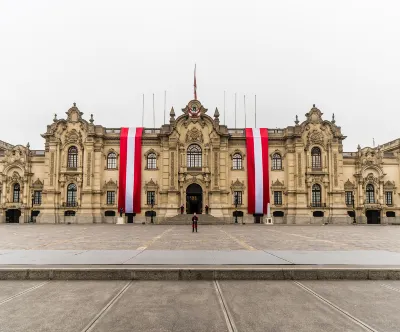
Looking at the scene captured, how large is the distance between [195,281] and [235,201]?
4086cm

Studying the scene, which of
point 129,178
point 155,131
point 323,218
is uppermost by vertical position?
point 155,131

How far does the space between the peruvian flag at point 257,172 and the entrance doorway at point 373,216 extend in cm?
1653

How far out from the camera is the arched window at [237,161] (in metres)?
50.2

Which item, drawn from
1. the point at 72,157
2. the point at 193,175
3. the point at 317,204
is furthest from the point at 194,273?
the point at 72,157

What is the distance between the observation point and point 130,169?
160 feet

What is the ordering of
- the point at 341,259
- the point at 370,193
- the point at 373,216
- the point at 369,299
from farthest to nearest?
1. the point at 370,193
2. the point at 373,216
3. the point at 341,259
4. the point at 369,299

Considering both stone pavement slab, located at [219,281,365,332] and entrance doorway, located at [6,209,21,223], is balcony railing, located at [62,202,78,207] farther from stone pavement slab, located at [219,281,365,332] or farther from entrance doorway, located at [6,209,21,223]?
stone pavement slab, located at [219,281,365,332]

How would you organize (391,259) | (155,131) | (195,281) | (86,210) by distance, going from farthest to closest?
(155,131), (86,210), (391,259), (195,281)

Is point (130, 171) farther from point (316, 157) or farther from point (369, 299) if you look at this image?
point (369, 299)

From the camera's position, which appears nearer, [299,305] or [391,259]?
[299,305]

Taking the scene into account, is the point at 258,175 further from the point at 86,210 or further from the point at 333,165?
the point at 86,210

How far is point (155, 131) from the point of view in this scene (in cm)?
5106

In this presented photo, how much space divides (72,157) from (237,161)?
25.5 m

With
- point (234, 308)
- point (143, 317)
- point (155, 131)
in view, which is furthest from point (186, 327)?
point (155, 131)
